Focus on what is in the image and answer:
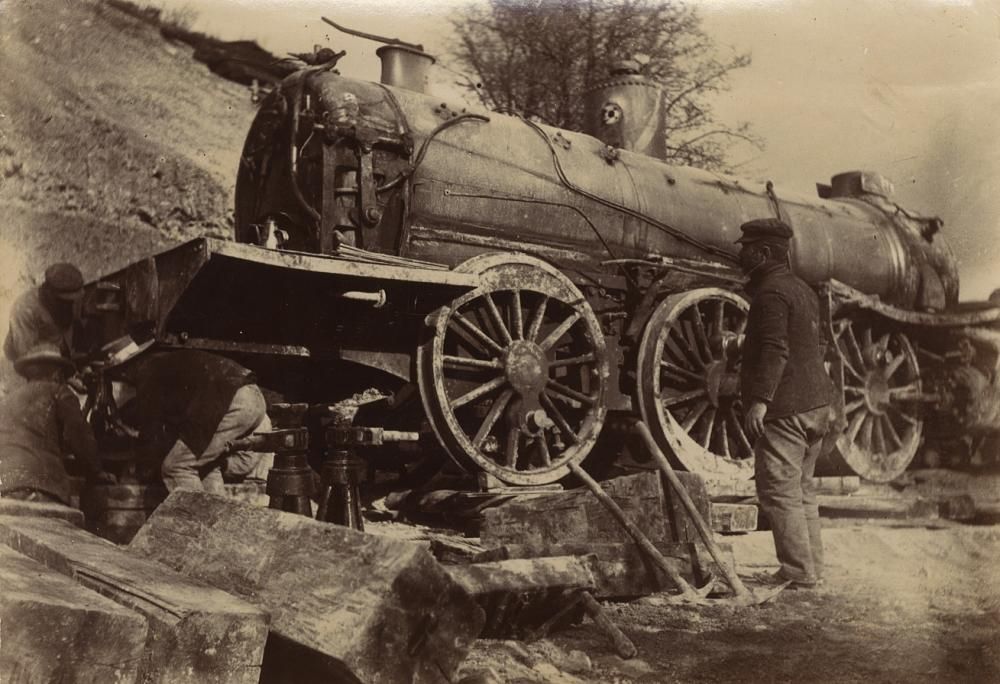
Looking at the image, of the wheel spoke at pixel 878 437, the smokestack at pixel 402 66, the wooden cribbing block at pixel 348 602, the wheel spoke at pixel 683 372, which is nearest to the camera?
the wooden cribbing block at pixel 348 602

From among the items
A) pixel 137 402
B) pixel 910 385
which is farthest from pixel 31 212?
pixel 910 385

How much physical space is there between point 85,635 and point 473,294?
3574 millimetres

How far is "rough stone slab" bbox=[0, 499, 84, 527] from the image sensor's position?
4.15 meters

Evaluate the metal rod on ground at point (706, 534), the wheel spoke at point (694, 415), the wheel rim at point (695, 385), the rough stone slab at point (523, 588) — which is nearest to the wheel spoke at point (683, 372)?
the wheel rim at point (695, 385)

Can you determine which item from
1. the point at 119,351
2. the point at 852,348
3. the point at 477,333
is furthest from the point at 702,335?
the point at 119,351

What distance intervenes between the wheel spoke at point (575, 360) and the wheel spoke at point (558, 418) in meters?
0.23

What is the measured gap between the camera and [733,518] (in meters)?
5.64

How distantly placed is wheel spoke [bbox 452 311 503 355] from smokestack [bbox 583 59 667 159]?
9.29ft

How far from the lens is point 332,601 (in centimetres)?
277

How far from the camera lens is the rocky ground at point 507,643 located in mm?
3578

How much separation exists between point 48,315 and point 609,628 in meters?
3.59

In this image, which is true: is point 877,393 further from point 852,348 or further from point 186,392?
point 186,392

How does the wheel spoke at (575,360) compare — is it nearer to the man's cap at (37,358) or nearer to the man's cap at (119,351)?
the man's cap at (119,351)

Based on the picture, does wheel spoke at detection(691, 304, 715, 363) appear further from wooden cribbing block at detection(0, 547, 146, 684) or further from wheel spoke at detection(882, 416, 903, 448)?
wooden cribbing block at detection(0, 547, 146, 684)
